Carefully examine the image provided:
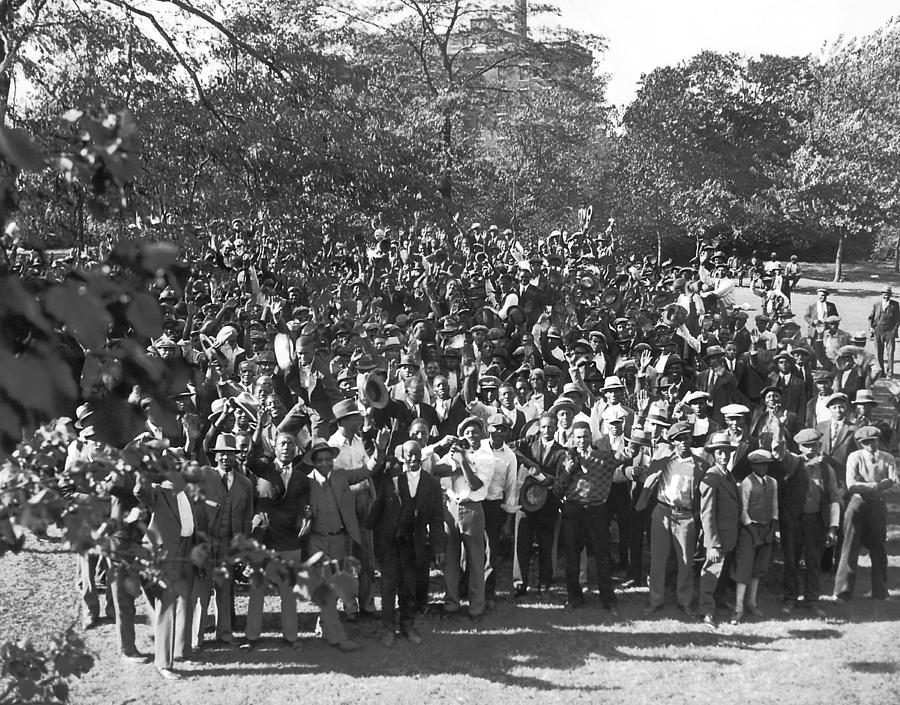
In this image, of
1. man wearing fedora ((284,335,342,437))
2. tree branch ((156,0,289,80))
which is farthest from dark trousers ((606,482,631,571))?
tree branch ((156,0,289,80))

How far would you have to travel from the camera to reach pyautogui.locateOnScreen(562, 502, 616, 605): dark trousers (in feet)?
31.2

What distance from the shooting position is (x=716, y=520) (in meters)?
9.25

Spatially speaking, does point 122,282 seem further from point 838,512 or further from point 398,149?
point 398,149

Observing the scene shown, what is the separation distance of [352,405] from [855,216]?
29.3m

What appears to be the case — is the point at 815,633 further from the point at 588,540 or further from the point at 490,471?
the point at 490,471

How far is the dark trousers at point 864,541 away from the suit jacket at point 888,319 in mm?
10937

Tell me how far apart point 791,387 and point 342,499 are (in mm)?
7077

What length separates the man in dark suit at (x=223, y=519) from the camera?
26.6 ft

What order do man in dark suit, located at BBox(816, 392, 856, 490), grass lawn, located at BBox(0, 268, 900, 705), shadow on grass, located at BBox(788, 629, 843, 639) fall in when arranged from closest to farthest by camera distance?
grass lawn, located at BBox(0, 268, 900, 705) < shadow on grass, located at BBox(788, 629, 843, 639) < man in dark suit, located at BBox(816, 392, 856, 490)

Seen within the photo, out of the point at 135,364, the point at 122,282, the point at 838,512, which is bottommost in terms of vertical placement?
the point at 838,512

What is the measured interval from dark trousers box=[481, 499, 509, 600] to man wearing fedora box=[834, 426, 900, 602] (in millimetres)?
3340

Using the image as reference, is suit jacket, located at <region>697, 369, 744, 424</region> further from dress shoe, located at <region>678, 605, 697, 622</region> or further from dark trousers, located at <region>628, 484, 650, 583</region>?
dress shoe, located at <region>678, 605, 697, 622</region>

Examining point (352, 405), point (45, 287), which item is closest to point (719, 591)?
point (352, 405)

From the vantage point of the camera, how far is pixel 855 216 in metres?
34.2
